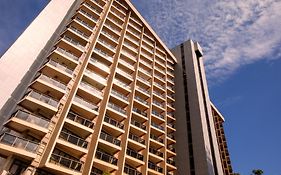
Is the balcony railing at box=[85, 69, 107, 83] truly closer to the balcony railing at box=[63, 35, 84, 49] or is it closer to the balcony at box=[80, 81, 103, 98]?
the balcony at box=[80, 81, 103, 98]

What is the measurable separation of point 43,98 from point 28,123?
376cm

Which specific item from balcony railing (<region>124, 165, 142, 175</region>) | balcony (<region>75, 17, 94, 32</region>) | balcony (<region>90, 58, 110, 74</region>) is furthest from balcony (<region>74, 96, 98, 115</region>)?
balcony (<region>75, 17, 94, 32</region>)

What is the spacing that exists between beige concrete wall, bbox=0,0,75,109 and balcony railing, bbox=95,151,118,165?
39.6ft

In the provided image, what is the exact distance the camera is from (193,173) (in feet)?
130

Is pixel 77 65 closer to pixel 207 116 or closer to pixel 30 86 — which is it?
pixel 30 86

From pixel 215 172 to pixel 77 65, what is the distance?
30.1m

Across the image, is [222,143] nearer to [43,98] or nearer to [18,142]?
[43,98]

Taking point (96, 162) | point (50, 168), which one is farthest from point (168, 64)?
point (50, 168)

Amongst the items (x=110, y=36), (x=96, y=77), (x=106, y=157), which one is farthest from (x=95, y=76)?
(x=110, y=36)

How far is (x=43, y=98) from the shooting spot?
→ 2611 centimetres

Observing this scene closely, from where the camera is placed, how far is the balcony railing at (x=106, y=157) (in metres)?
28.9

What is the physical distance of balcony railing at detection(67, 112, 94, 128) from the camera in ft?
93.8

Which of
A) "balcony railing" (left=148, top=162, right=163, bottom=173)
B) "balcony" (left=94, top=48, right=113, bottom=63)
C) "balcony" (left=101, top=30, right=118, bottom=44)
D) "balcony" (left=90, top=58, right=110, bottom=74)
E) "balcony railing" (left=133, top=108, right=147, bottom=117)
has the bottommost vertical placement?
"balcony railing" (left=148, top=162, right=163, bottom=173)

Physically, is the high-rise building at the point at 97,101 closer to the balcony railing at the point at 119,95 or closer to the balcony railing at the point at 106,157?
the balcony railing at the point at 106,157
